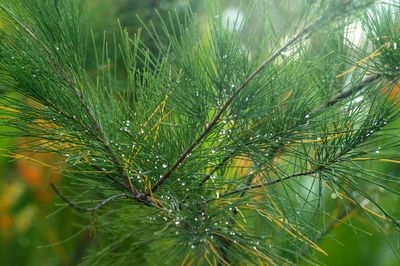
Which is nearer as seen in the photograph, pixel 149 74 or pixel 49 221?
pixel 149 74

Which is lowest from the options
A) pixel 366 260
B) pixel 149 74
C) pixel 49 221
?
pixel 366 260

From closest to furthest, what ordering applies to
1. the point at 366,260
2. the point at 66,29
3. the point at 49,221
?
1. the point at 66,29
2. the point at 366,260
3. the point at 49,221

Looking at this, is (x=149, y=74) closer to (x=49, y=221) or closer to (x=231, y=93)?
(x=231, y=93)

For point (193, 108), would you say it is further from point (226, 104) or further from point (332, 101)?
point (332, 101)

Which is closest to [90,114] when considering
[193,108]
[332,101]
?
[193,108]

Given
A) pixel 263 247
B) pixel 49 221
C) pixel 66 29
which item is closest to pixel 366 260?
pixel 263 247

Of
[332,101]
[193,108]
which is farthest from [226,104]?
Answer: [332,101]

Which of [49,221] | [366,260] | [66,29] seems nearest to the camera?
[66,29]

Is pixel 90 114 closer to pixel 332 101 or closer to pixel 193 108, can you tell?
pixel 193 108

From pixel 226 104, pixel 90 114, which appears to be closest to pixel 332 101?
pixel 226 104

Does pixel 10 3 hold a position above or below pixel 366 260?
above
